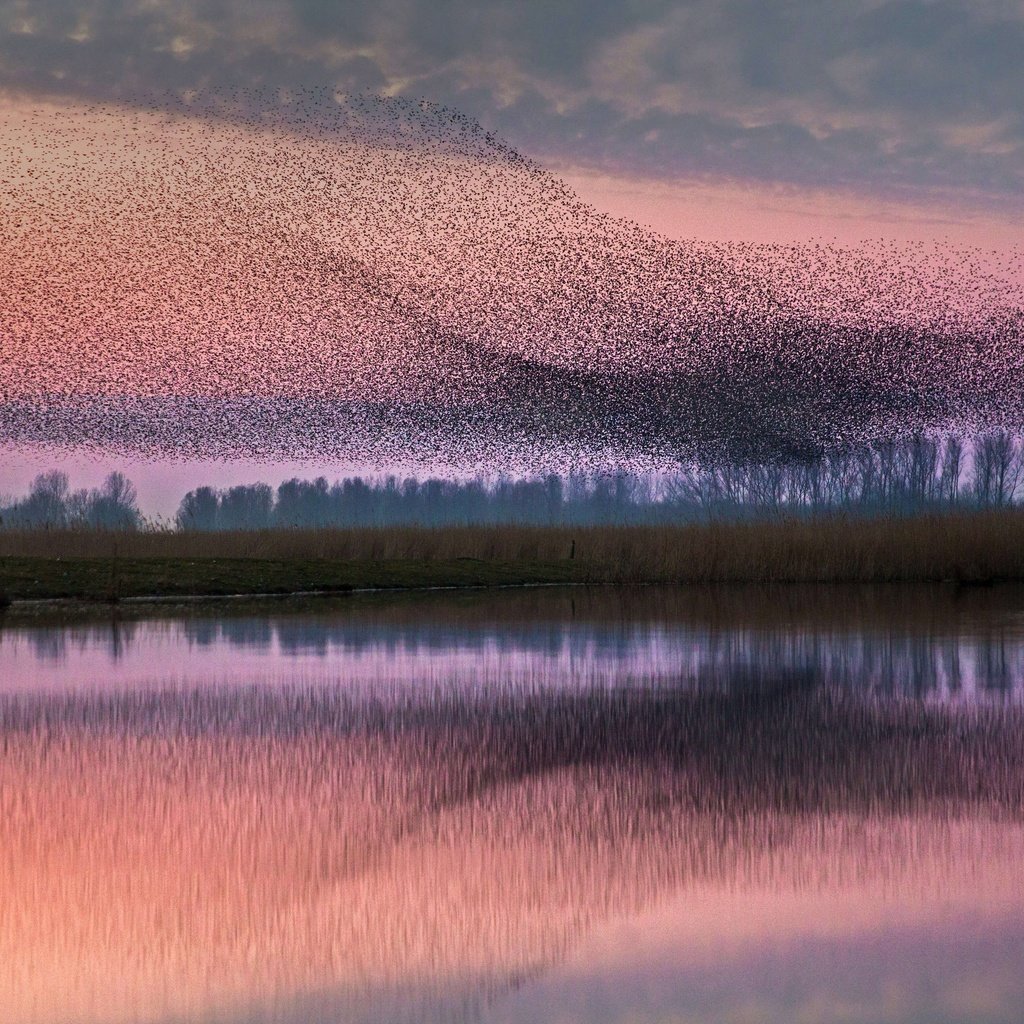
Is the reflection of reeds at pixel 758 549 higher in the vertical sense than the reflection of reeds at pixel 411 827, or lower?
higher

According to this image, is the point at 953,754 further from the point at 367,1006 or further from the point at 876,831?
the point at 367,1006

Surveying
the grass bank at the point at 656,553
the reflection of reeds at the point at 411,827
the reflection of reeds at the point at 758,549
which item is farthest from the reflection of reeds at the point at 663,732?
the reflection of reeds at the point at 758,549

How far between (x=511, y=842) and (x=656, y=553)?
79.6ft

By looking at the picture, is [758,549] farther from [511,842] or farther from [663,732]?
[511,842]

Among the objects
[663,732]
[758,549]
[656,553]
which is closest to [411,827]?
[663,732]

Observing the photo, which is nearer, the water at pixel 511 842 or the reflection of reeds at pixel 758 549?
the water at pixel 511 842

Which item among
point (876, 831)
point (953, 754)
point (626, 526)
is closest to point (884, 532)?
point (626, 526)

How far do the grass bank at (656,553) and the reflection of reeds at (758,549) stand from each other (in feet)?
0.07

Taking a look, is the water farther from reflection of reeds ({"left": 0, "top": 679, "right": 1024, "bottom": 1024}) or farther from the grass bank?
the grass bank

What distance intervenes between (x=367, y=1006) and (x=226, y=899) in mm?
1201

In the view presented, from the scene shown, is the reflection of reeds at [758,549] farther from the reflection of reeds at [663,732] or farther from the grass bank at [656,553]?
the reflection of reeds at [663,732]

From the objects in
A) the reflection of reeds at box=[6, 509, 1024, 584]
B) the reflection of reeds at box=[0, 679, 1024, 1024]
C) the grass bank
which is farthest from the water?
the reflection of reeds at box=[6, 509, 1024, 584]

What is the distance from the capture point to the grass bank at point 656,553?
2817 centimetres

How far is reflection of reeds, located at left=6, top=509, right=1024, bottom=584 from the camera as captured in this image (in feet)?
94.9
